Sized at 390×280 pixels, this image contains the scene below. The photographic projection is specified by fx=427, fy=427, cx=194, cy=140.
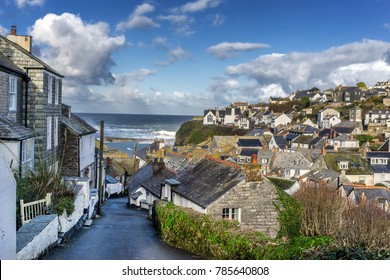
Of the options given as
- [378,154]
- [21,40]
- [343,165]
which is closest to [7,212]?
[21,40]

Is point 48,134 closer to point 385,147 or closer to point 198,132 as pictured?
point 385,147

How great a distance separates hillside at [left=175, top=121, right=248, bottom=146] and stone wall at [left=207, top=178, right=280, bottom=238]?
81.3 m

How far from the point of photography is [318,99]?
4523 inches

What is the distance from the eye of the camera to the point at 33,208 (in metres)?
9.27

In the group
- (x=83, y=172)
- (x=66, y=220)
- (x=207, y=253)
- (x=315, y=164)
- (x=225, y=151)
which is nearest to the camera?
(x=207, y=253)

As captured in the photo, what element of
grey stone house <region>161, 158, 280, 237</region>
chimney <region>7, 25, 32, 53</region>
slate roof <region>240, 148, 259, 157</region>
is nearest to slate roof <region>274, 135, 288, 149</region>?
slate roof <region>240, 148, 259, 157</region>

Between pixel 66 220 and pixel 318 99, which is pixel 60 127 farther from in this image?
pixel 318 99

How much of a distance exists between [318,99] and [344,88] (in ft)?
25.6

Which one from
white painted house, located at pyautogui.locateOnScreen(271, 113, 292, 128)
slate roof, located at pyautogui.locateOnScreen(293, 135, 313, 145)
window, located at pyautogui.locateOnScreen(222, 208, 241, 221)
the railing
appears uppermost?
white painted house, located at pyautogui.locateOnScreen(271, 113, 292, 128)

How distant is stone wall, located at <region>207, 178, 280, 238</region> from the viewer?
12250mm

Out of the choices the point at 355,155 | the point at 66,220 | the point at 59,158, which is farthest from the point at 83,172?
the point at 355,155

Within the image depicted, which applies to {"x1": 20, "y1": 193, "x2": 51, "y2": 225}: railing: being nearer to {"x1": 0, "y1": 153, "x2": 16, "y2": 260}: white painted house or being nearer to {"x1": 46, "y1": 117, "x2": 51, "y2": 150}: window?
{"x1": 0, "y1": 153, "x2": 16, "y2": 260}: white painted house

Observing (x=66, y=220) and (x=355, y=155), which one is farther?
(x=355, y=155)

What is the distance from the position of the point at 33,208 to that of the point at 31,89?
6306 mm
